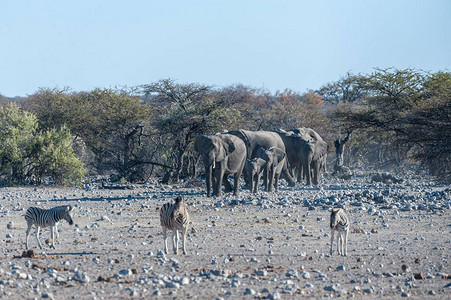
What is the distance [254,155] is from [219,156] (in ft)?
16.5

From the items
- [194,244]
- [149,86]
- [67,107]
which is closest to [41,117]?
[67,107]

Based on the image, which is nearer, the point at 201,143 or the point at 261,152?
the point at 201,143

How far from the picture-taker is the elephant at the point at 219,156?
84.9ft

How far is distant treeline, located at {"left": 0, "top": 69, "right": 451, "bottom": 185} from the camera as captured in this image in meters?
31.8

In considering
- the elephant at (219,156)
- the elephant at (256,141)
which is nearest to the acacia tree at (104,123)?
the elephant at (256,141)

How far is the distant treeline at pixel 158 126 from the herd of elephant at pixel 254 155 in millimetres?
3744

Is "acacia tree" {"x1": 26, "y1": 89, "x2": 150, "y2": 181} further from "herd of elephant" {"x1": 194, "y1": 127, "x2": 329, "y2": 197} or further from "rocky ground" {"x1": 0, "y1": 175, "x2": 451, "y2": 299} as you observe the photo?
"rocky ground" {"x1": 0, "y1": 175, "x2": 451, "y2": 299}

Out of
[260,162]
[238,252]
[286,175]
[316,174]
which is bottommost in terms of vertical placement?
[238,252]

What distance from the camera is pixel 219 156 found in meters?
26.3

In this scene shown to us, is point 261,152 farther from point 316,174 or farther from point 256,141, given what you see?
point 316,174

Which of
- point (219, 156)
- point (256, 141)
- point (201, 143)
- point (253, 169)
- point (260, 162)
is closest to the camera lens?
point (201, 143)

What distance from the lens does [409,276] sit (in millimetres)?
11859

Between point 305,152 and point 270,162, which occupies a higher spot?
point 305,152

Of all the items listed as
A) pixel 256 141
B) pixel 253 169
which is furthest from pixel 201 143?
pixel 256 141
